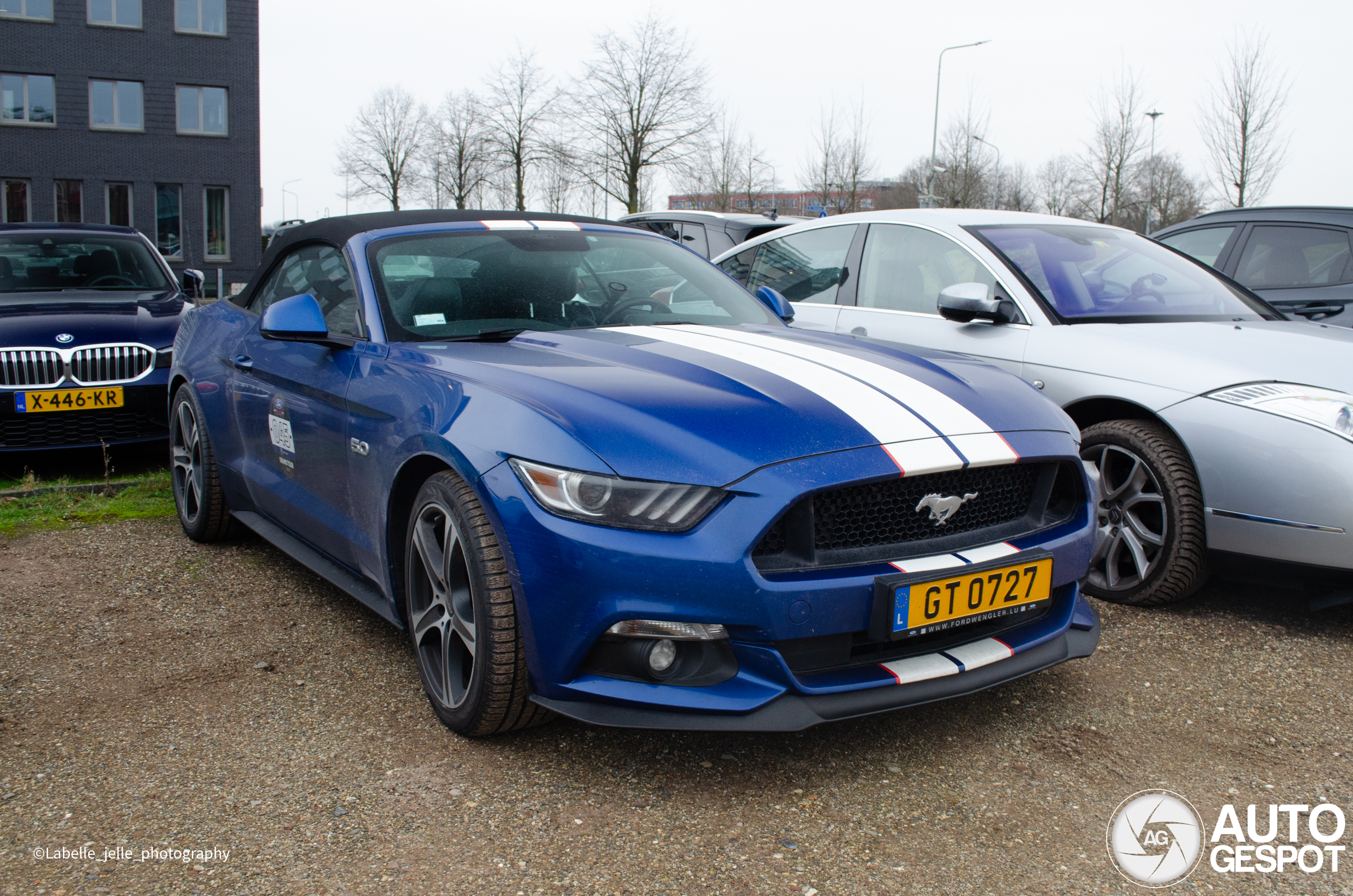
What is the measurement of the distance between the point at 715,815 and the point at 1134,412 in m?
2.37

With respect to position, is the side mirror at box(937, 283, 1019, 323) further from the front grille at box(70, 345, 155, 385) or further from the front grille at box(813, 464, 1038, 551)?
the front grille at box(70, 345, 155, 385)

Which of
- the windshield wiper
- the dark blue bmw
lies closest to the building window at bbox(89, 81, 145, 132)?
the dark blue bmw

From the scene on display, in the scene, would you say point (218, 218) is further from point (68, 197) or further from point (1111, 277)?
point (1111, 277)

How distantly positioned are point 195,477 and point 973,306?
134 inches

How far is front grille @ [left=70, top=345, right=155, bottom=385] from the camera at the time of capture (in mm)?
5555

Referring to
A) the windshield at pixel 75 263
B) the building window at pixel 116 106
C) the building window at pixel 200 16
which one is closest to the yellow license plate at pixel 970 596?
the windshield at pixel 75 263

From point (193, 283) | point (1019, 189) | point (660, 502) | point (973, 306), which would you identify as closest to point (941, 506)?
point (660, 502)

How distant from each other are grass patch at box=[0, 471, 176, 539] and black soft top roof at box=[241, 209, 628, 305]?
5.39ft

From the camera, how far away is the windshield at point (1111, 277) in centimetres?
425

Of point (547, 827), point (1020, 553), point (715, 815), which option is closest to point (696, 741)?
point (715, 815)

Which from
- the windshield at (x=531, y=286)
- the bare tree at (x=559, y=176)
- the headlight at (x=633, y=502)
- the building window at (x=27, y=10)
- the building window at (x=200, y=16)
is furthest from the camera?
the bare tree at (x=559, y=176)

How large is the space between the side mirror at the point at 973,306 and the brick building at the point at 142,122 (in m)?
28.0

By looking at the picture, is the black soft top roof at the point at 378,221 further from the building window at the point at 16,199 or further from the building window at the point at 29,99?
the building window at the point at 29,99

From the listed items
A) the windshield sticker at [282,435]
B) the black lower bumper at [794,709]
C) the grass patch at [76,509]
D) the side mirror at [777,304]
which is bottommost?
the grass patch at [76,509]
